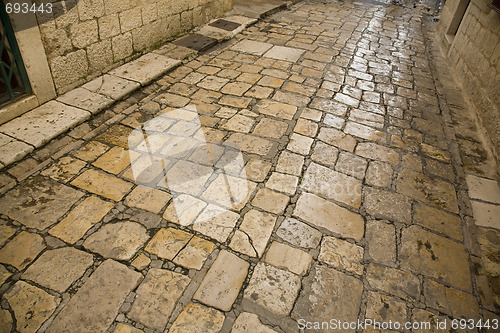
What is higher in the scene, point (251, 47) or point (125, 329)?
point (251, 47)

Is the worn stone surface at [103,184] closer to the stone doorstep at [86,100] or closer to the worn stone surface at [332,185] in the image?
the stone doorstep at [86,100]

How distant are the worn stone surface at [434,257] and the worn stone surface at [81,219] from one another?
2728 millimetres

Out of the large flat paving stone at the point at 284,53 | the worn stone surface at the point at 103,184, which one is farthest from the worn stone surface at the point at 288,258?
the large flat paving stone at the point at 284,53

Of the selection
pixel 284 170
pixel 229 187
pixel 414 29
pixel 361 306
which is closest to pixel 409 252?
pixel 361 306

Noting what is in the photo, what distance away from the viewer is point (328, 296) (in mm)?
2238

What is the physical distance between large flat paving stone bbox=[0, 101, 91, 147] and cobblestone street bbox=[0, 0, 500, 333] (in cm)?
13

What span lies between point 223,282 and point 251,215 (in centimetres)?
72

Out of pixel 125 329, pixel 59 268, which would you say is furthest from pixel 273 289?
pixel 59 268

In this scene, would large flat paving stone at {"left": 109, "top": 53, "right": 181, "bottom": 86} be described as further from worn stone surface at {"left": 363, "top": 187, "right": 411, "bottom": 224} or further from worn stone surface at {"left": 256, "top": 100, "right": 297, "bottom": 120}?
worn stone surface at {"left": 363, "top": 187, "right": 411, "bottom": 224}

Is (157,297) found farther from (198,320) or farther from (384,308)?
(384,308)

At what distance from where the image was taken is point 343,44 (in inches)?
272

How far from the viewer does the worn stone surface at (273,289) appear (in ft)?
7.09

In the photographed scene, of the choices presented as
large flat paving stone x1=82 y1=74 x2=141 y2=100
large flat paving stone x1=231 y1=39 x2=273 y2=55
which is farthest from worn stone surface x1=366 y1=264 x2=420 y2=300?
large flat paving stone x1=231 y1=39 x2=273 y2=55

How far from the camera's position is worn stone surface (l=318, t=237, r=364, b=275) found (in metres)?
2.45
